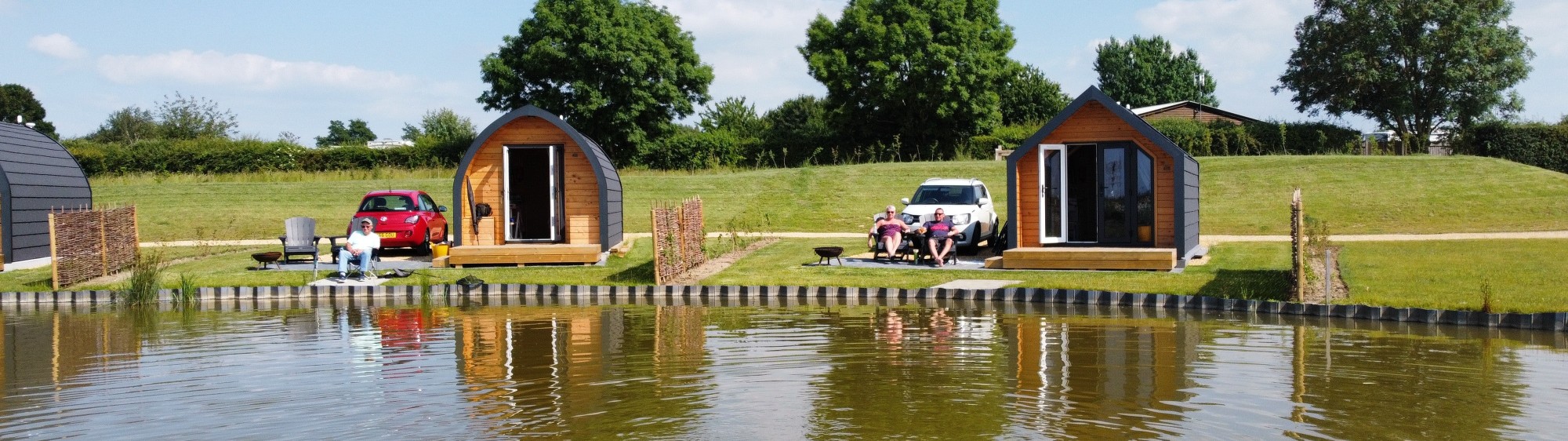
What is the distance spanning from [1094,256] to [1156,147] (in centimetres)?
253

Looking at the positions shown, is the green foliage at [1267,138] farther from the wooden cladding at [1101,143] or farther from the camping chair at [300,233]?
the camping chair at [300,233]

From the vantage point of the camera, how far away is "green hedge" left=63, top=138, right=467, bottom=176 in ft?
122

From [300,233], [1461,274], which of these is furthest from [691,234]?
[1461,274]

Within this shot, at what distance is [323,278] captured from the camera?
16953 mm

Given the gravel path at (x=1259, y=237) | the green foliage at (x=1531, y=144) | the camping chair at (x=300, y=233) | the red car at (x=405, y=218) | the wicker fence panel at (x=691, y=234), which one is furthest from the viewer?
the green foliage at (x=1531, y=144)

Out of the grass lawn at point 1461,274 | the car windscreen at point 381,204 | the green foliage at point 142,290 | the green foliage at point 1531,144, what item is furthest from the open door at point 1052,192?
the green foliage at point 1531,144

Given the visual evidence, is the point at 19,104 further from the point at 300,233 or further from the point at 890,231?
the point at 890,231

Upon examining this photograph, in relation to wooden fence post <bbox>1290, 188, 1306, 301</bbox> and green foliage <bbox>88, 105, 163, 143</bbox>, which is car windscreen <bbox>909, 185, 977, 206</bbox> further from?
green foliage <bbox>88, 105, 163, 143</bbox>

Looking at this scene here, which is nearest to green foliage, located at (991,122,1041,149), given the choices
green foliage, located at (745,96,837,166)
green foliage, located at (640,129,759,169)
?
green foliage, located at (745,96,837,166)

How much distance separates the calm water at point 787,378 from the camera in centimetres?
738

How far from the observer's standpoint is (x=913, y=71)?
42469 mm

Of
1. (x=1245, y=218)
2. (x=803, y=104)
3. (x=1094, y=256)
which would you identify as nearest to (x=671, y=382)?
(x=1094, y=256)

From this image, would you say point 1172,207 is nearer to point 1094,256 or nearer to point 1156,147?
point 1156,147

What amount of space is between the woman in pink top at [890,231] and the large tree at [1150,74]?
57.4 m
